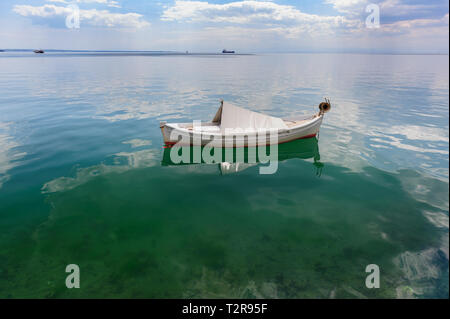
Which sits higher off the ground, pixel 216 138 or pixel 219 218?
pixel 216 138

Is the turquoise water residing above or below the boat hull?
below

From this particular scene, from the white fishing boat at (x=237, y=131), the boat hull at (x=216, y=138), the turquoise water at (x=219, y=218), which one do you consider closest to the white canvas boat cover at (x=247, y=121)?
the white fishing boat at (x=237, y=131)

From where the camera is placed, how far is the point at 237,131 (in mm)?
23344

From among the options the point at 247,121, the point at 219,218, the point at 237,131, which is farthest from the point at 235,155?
the point at 219,218

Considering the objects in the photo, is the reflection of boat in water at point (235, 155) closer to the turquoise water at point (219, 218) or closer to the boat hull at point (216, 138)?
the turquoise water at point (219, 218)

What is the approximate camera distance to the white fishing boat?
74.2 feet

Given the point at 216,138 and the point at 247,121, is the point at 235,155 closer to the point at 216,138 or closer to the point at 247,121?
the point at 216,138

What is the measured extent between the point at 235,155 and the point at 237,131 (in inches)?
89.9

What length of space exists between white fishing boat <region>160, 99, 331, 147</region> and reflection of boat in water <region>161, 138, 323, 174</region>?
594 mm

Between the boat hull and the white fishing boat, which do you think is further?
the white fishing boat

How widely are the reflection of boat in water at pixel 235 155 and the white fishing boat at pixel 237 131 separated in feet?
1.95

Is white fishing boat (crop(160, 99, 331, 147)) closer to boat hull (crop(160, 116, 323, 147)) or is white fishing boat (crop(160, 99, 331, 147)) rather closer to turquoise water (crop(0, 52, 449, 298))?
boat hull (crop(160, 116, 323, 147))

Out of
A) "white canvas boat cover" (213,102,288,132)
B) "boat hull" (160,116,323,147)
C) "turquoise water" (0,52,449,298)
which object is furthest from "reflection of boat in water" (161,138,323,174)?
"white canvas boat cover" (213,102,288,132)
